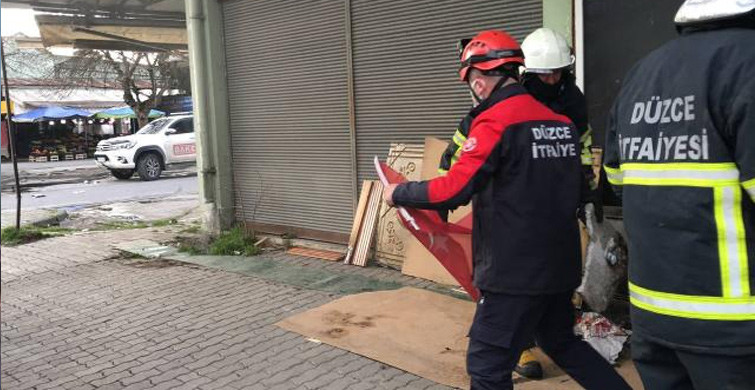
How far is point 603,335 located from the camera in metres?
4.06

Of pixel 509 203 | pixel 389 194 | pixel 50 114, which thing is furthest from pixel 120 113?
pixel 509 203

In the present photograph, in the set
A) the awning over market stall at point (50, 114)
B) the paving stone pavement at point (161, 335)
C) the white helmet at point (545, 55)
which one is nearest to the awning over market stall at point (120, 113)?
the awning over market stall at point (50, 114)

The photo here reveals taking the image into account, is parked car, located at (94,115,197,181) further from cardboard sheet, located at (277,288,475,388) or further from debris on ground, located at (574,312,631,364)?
debris on ground, located at (574,312,631,364)

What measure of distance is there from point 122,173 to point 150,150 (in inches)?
52.4

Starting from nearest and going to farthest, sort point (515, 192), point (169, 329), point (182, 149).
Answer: point (515, 192) < point (169, 329) < point (182, 149)

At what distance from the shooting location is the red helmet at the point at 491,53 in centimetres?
285

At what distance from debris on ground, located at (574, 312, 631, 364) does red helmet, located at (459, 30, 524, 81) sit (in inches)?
Result: 75.6

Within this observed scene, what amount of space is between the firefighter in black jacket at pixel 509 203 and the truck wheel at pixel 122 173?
1871 centimetres

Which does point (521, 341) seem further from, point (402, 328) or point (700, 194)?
point (402, 328)

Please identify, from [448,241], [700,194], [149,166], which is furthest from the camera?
[149,166]

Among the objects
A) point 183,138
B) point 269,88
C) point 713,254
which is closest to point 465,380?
point 713,254

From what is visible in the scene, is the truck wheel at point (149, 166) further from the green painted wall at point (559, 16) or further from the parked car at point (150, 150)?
the green painted wall at point (559, 16)

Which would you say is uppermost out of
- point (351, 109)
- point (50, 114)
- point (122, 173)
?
point (50, 114)

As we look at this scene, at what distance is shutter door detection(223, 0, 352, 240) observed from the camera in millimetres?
7117
